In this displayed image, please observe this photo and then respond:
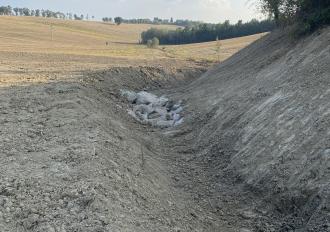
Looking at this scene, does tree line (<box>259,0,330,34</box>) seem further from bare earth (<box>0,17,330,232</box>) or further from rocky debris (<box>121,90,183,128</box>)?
rocky debris (<box>121,90,183,128</box>)

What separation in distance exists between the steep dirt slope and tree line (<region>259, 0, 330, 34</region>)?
800 millimetres

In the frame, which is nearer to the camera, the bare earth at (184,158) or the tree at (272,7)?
the bare earth at (184,158)

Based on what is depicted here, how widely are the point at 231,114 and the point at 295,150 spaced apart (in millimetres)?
5457

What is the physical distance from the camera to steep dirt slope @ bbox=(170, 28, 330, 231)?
9891 millimetres

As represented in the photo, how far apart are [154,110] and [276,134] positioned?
9417mm

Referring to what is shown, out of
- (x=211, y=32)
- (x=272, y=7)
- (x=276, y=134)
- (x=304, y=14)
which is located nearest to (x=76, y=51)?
(x=272, y=7)

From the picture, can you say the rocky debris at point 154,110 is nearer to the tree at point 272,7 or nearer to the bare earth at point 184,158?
the bare earth at point 184,158

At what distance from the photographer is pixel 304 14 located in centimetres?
2084

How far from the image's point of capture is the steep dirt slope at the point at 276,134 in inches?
389

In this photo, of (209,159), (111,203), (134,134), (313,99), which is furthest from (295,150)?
(134,134)

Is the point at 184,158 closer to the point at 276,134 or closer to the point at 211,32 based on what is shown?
the point at 276,134

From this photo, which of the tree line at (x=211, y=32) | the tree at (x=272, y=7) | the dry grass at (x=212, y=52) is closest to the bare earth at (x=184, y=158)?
the tree at (x=272, y=7)

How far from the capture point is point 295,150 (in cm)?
1135

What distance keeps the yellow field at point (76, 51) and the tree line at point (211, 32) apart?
865 cm
